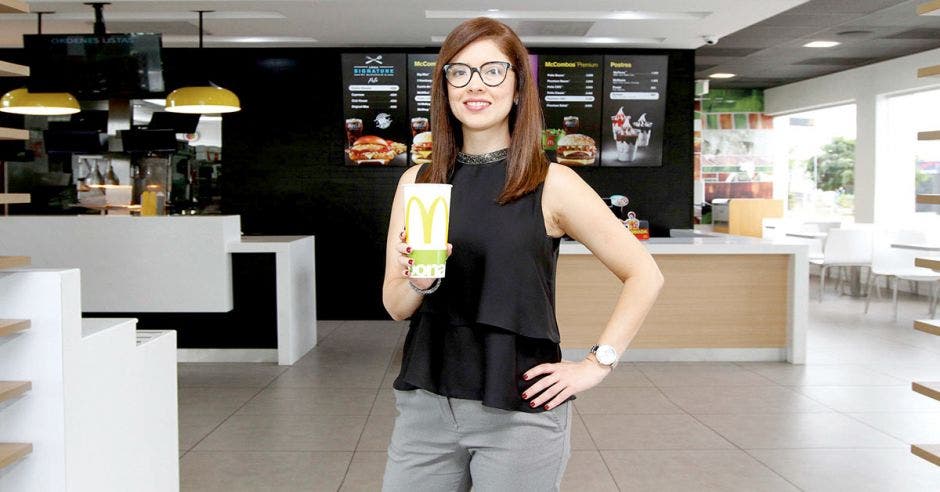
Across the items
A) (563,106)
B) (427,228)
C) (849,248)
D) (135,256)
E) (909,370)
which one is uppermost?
(563,106)

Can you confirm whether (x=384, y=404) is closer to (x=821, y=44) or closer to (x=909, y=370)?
(x=909, y=370)

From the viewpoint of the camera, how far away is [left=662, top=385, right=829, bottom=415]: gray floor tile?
15.7 ft

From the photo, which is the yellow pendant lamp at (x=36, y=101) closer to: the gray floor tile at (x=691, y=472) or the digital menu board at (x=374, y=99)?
the digital menu board at (x=374, y=99)

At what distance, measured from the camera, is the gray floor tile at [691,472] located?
11.4ft

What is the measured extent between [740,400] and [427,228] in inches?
166

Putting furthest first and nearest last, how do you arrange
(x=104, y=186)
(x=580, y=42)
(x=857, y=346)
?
1. (x=104, y=186)
2. (x=580, y=42)
3. (x=857, y=346)

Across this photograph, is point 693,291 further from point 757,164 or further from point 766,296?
point 757,164

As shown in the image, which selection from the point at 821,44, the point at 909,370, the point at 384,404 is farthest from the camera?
the point at 821,44

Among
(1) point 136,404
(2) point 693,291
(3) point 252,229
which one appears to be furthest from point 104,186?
(1) point 136,404

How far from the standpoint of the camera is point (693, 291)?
6.20 meters

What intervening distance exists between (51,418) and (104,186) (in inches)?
273

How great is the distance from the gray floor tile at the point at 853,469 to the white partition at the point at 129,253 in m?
Result: 3.80

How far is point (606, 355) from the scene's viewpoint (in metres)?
1.42

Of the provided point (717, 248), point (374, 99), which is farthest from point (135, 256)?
point (717, 248)
